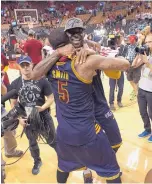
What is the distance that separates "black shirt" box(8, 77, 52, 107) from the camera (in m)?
2.57

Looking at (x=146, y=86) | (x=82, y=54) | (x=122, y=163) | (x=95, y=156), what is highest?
(x=82, y=54)

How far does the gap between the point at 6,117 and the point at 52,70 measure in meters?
0.46

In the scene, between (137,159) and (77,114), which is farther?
(137,159)

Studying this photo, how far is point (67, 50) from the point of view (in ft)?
5.59

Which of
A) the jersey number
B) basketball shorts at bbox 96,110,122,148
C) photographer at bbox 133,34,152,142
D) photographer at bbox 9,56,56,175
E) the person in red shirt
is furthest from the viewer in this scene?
the person in red shirt

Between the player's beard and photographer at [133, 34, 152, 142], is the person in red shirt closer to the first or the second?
photographer at [133, 34, 152, 142]

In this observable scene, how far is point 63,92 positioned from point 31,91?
2.99 ft

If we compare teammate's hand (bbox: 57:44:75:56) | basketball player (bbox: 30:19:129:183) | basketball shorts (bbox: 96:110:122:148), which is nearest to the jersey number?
basketball player (bbox: 30:19:129:183)

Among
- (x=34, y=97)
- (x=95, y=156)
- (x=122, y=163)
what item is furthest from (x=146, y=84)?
(x=95, y=156)

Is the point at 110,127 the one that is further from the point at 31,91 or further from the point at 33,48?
the point at 33,48

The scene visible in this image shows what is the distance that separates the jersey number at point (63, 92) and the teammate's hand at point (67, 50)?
203 mm

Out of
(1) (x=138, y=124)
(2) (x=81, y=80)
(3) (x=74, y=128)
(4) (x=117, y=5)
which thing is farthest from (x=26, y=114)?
(4) (x=117, y=5)

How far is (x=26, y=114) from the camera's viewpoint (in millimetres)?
2381

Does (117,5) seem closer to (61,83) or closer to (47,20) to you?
(47,20)
